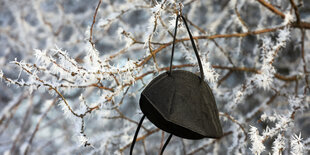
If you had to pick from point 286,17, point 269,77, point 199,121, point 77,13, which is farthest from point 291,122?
point 77,13

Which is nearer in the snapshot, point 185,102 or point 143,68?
point 185,102

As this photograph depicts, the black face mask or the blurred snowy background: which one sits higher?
the blurred snowy background

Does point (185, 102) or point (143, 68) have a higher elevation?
point (143, 68)

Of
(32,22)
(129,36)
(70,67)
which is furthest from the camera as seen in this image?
(32,22)

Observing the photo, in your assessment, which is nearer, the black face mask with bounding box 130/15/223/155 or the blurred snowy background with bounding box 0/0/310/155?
the black face mask with bounding box 130/15/223/155

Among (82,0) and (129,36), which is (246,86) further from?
(82,0)

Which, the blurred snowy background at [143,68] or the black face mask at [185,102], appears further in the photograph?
the blurred snowy background at [143,68]

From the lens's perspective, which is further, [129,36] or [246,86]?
[246,86]

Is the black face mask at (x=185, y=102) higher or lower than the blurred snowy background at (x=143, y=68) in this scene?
lower
